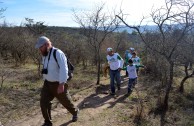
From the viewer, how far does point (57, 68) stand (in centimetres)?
549

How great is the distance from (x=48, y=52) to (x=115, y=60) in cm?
412

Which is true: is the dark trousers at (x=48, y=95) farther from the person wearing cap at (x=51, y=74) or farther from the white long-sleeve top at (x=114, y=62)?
the white long-sleeve top at (x=114, y=62)

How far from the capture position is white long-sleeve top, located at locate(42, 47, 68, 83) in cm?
530

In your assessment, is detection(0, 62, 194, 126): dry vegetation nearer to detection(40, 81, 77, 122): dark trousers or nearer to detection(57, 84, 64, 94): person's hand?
detection(40, 81, 77, 122): dark trousers

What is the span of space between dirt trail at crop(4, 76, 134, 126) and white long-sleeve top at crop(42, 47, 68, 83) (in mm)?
1340

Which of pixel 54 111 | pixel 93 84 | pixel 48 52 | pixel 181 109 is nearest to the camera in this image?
pixel 48 52

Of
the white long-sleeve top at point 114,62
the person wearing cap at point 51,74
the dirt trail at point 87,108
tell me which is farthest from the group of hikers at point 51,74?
the white long-sleeve top at point 114,62

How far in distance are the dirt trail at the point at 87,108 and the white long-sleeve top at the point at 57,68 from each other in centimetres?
134

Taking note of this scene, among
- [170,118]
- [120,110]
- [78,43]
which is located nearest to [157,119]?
[170,118]

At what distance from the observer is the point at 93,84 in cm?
1100

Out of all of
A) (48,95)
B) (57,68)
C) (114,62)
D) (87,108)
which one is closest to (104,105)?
(87,108)

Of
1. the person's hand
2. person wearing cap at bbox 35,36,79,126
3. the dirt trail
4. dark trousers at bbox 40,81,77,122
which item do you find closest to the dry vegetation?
the dirt trail

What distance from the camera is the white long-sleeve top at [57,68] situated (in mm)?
5305

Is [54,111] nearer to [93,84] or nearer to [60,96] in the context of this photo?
[60,96]
